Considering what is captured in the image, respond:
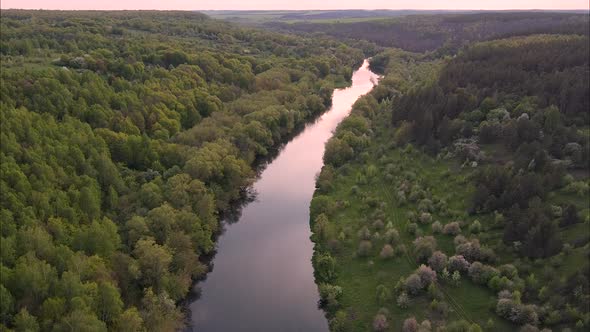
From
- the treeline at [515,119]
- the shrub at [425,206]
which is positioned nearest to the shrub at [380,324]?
the treeline at [515,119]

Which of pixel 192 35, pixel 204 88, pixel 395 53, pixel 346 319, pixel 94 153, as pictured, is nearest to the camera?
pixel 346 319

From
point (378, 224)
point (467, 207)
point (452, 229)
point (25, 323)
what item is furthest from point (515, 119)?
point (25, 323)

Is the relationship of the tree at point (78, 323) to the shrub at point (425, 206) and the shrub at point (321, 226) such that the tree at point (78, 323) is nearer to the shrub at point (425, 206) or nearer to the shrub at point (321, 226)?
the shrub at point (321, 226)

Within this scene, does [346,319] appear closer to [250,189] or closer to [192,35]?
[250,189]

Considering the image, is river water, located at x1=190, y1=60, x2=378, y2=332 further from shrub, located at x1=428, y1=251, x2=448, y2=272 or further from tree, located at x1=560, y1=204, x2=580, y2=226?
tree, located at x1=560, y1=204, x2=580, y2=226

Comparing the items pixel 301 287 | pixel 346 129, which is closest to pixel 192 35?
pixel 346 129

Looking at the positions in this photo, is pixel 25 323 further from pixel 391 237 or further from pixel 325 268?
pixel 391 237
